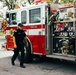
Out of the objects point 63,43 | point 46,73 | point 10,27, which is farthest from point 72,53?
point 10,27

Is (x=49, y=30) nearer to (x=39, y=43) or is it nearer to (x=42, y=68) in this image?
(x=39, y=43)

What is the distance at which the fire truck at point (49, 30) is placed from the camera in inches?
327

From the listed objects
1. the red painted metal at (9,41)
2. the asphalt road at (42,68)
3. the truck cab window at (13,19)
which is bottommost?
the asphalt road at (42,68)

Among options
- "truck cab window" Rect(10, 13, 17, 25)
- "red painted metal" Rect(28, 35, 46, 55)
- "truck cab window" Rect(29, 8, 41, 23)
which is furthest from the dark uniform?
"truck cab window" Rect(10, 13, 17, 25)

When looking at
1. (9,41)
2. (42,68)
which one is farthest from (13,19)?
(42,68)

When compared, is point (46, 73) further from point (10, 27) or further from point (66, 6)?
point (10, 27)

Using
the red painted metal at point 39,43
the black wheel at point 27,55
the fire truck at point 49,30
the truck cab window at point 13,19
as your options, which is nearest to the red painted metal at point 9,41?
the truck cab window at point 13,19

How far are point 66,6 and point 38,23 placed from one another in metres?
1.38

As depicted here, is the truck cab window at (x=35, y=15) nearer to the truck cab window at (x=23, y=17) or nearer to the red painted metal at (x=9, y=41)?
the truck cab window at (x=23, y=17)

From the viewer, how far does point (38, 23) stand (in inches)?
364

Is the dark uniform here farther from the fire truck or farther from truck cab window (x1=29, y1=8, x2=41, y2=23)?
truck cab window (x1=29, y1=8, x2=41, y2=23)

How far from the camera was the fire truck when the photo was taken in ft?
27.2

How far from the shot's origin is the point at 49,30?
353 inches

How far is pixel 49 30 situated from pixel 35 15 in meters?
0.97
